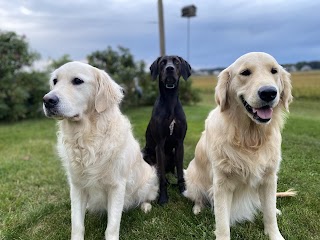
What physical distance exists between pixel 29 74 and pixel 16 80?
458mm

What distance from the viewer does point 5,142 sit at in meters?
7.03

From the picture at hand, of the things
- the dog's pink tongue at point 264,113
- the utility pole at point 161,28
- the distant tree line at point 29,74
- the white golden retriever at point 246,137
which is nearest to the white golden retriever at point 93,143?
the white golden retriever at point 246,137

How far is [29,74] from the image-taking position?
35.5ft

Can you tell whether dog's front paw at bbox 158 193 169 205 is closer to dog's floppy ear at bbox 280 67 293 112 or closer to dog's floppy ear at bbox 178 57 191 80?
dog's floppy ear at bbox 178 57 191 80

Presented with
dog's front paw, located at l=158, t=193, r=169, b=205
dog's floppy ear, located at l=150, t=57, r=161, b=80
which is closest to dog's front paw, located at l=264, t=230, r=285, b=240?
dog's front paw, located at l=158, t=193, r=169, b=205

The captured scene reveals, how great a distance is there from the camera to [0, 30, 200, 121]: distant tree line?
10273mm

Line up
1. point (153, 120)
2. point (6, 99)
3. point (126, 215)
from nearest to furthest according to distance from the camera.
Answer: point (126, 215)
point (153, 120)
point (6, 99)

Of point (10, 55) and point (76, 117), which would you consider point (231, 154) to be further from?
point (10, 55)

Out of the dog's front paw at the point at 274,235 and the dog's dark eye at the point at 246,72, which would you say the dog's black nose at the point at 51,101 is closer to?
the dog's dark eye at the point at 246,72

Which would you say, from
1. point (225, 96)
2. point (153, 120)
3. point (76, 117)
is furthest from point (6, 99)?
point (225, 96)

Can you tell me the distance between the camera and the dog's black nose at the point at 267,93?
216 cm

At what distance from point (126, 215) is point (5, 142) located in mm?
4782

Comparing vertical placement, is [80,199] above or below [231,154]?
below

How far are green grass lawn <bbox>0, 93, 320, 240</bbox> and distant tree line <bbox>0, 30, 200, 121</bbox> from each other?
467cm
